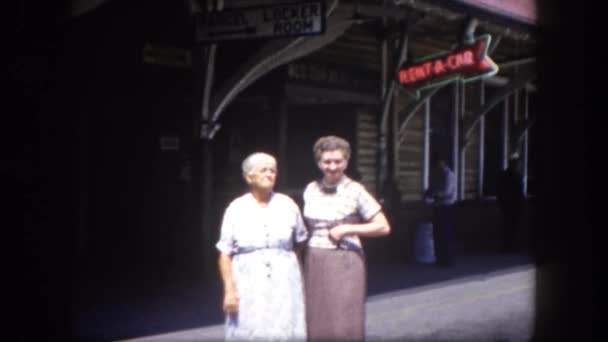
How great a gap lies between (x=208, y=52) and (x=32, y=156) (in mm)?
2484

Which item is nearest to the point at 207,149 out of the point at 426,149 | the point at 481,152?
the point at 426,149

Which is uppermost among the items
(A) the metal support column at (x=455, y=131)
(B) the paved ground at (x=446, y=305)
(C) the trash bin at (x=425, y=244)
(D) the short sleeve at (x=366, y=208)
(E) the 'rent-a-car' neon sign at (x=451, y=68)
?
(E) the 'rent-a-car' neon sign at (x=451, y=68)

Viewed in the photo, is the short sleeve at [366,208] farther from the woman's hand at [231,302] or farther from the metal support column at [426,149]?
the metal support column at [426,149]

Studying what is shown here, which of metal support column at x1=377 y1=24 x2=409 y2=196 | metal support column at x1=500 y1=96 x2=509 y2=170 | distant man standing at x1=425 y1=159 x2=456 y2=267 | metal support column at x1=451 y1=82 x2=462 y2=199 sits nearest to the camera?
distant man standing at x1=425 y1=159 x2=456 y2=267

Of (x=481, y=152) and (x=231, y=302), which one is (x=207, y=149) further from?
(x=481, y=152)

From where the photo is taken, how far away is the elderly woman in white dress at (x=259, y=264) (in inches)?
183

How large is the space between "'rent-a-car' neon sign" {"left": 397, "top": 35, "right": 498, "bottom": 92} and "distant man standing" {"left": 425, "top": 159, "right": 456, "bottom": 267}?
129 cm

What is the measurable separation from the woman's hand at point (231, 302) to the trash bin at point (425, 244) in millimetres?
7631

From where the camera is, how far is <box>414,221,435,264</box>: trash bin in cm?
1195

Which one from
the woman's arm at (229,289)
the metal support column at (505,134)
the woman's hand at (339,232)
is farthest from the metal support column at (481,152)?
the woman's arm at (229,289)

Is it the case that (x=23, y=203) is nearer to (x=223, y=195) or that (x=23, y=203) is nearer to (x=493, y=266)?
(x=223, y=195)

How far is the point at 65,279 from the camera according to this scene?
309 inches

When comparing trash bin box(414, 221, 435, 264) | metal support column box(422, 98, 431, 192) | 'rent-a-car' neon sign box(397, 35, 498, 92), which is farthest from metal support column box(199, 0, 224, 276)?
metal support column box(422, 98, 431, 192)

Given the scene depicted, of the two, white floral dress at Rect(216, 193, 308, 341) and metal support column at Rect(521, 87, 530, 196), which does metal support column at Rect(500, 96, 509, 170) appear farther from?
white floral dress at Rect(216, 193, 308, 341)
